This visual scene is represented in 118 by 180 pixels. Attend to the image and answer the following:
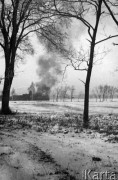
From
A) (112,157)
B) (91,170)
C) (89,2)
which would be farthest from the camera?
(89,2)

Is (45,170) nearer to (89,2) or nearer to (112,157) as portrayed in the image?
(112,157)

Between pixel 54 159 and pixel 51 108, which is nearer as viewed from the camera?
pixel 54 159

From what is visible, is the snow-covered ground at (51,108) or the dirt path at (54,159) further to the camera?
the snow-covered ground at (51,108)

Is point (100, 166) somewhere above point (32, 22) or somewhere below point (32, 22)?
below

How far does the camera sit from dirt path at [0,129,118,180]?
4.08 meters

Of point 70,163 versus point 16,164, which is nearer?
point 16,164

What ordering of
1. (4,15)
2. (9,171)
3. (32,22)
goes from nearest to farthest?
(9,171)
(4,15)
(32,22)

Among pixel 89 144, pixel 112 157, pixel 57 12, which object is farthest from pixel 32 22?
pixel 112 157

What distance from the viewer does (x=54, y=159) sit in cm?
505

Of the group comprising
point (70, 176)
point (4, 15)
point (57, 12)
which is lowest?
point (70, 176)

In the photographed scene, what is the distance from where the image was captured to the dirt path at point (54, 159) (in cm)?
408

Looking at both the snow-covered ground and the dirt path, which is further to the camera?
the snow-covered ground

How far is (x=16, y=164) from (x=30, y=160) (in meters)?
0.42

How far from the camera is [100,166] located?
15.3 ft
